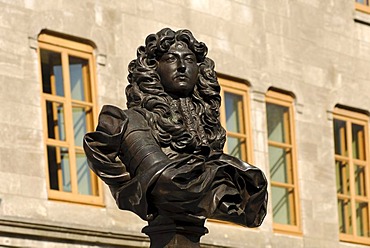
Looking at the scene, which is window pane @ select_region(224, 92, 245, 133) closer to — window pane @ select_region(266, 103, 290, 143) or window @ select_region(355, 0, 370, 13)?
window pane @ select_region(266, 103, 290, 143)

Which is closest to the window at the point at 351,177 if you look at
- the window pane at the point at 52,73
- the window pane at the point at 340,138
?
the window pane at the point at 340,138

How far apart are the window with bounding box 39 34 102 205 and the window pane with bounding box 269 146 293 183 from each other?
17.4 feet

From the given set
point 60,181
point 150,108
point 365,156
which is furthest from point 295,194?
point 150,108

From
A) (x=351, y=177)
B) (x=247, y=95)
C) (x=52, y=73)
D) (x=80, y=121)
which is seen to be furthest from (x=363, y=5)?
(x=52, y=73)

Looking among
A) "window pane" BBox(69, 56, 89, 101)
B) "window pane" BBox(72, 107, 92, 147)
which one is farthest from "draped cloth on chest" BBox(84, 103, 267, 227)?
"window pane" BBox(69, 56, 89, 101)

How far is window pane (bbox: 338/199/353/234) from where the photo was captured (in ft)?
94.5

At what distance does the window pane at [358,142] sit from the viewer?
1153 inches

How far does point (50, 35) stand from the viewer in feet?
72.7

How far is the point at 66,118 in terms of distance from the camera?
72.9 feet

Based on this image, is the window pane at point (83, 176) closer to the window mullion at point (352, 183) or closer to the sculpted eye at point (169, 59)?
the window mullion at point (352, 183)

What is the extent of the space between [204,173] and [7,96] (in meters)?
14.3

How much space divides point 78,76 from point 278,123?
5.75 m

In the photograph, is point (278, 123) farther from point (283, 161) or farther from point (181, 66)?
point (181, 66)

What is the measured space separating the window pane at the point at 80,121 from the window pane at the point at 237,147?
3871mm
